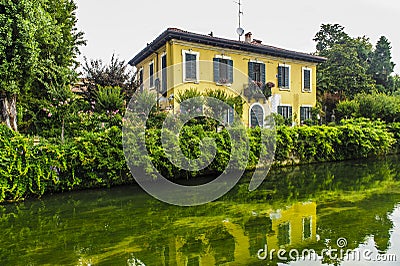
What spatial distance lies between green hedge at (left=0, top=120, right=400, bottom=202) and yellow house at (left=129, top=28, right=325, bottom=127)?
2.42m

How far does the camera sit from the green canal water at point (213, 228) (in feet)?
13.5

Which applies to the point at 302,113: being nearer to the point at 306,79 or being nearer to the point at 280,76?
the point at 306,79

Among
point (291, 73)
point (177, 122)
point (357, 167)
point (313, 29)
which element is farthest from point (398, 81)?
point (177, 122)

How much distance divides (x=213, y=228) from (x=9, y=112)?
9106 millimetres

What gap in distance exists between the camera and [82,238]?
197 inches

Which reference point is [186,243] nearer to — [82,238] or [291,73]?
[82,238]

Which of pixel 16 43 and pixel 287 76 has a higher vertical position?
pixel 287 76

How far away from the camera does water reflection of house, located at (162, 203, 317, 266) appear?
13.4 feet

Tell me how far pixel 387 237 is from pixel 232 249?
6.94 feet

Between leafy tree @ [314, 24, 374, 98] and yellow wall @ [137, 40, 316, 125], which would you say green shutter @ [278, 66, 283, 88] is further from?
leafy tree @ [314, 24, 374, 98]

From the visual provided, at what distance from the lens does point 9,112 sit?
36.9 ft

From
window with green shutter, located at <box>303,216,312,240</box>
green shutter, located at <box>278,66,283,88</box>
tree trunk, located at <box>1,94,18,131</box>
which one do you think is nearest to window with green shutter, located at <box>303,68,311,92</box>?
green shutter, located at <box>278,66,283,88</box>

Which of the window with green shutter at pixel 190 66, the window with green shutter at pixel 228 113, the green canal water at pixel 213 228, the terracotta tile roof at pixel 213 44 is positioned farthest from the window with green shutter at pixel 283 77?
the green canal water at pixel 213 228

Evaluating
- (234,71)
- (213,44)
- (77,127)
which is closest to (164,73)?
(213,44)
